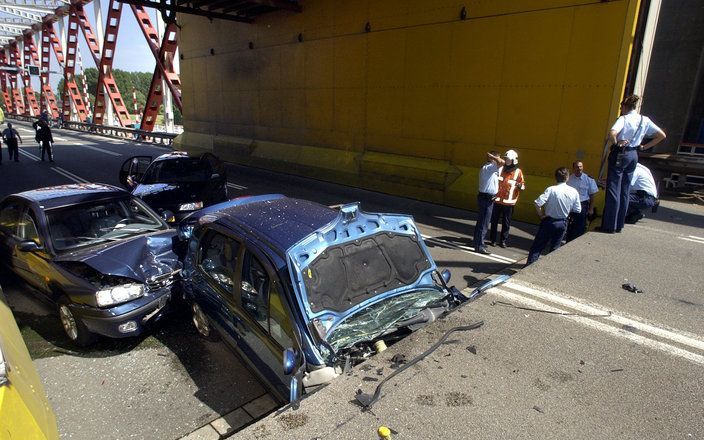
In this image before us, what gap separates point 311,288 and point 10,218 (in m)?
5.32

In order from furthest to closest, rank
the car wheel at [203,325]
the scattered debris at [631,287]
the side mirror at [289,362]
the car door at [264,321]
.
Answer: the car wheel at [203,325]
the scattered debris at [631,287]
the car door at [264,321]
the side mirror at [289,362]

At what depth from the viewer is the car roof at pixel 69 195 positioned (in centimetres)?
552

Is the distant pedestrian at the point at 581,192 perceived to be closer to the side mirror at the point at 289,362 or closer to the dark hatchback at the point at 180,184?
the side mirror at the point at 289,362

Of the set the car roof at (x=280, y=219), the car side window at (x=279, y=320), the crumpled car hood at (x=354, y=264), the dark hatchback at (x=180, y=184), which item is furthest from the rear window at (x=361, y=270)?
the dark hatchback at (x=180, y=184)

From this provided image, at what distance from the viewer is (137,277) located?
15.3 ft

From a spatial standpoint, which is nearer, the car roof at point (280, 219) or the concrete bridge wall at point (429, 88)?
the car roof at point (280, 219)

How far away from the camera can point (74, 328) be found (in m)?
4.70

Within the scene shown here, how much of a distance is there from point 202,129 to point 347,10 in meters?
11.4

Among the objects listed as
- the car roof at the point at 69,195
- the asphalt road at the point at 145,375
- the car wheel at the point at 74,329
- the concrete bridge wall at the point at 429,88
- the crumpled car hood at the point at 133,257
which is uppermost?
the concrete bridge wall at the point at 429,88

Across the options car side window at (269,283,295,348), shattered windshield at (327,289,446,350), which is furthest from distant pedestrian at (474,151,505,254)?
car side window at (269,283,295,348)

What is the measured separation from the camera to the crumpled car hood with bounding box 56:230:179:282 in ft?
15.4

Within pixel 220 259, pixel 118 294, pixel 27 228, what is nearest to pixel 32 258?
pixel 27 228

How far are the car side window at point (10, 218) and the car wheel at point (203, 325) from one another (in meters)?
3.25

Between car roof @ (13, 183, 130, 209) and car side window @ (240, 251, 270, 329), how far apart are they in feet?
11.3
